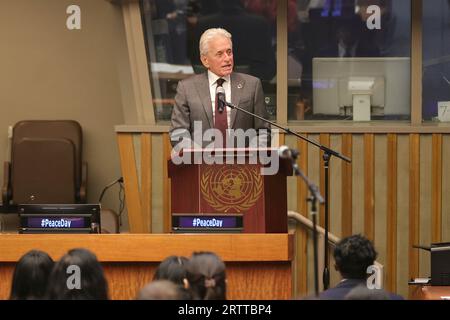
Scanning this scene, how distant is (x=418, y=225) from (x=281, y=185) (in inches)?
103

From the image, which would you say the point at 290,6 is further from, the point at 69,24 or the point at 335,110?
the point at 69,24

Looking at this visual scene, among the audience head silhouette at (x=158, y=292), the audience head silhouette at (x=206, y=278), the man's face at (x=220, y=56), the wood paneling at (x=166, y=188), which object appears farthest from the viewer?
the wood paneling at (x=166, y=188)

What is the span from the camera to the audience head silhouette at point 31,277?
14.6ft

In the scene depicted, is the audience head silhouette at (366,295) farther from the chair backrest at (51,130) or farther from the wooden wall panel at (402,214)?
the chair backrest at (51,130)

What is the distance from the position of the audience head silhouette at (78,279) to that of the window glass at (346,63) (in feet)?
13.8

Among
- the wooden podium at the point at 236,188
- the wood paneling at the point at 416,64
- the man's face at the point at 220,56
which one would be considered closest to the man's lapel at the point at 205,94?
the man's face at the point at 220,56

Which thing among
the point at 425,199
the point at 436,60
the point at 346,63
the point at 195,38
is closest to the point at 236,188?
the point at 425,199

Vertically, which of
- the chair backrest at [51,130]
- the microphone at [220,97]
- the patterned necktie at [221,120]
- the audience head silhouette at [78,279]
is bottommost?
the audience head silhouette at [78,279]

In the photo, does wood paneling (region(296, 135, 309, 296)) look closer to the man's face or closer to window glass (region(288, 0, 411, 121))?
window glass (region(288, 0, 411, 121))

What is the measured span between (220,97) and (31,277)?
1795 millimetres

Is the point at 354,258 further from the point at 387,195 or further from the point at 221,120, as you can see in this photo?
the point at 387,195

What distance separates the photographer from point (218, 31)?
6.39m

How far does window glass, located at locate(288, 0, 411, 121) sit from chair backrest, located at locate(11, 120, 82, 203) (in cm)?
183

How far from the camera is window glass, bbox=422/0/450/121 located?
26.8 feet
